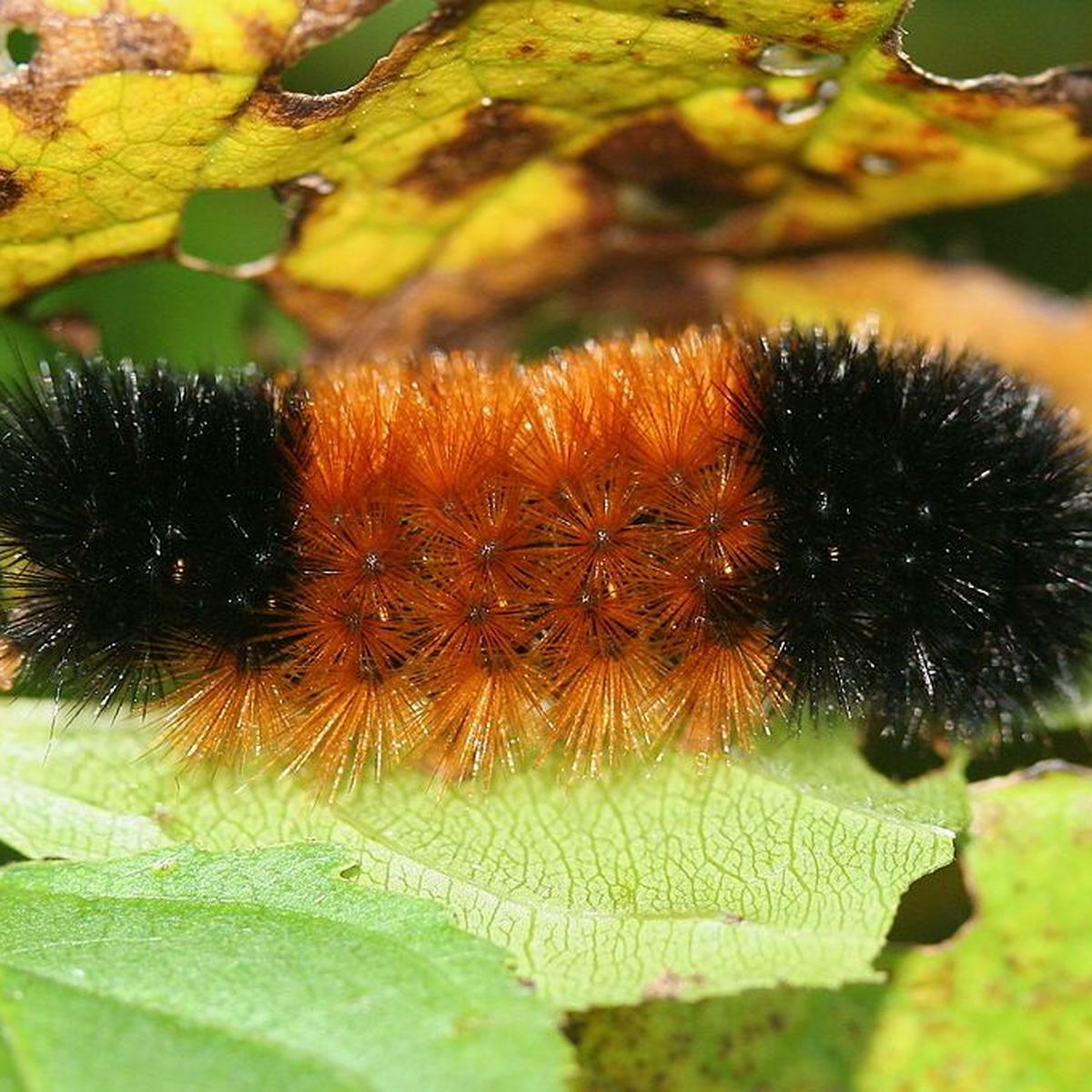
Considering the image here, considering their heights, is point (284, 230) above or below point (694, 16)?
below

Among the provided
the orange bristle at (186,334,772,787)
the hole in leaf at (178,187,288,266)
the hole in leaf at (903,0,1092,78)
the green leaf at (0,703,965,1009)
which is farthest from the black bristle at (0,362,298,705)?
the hole in leaf at (903,0,1092,78)

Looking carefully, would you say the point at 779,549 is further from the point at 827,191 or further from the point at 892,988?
the point at 827,191

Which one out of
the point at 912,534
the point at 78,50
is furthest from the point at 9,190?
the point at 912,534

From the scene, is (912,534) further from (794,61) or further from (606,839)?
(794,61)

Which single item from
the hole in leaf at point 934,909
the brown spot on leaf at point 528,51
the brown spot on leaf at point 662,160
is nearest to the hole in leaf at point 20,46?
the brown spot on leaf at point 528,51

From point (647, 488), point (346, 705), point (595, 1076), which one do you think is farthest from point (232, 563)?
point (595, 1076)

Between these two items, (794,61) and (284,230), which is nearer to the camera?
(794,61)

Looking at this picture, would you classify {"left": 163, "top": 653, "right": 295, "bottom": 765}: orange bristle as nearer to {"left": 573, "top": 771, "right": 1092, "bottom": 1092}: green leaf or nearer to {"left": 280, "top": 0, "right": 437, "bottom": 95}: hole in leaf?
{"left": 573, "top": 771, "right": 1092, "bottom": 1092}: green leaf
